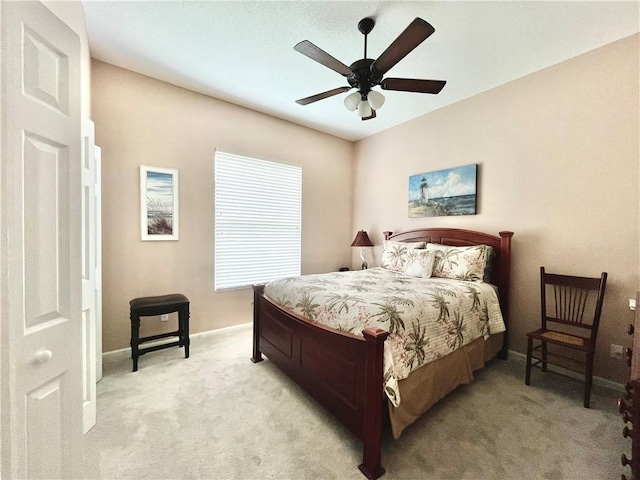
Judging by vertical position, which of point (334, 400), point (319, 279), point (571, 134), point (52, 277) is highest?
point (571, 134)

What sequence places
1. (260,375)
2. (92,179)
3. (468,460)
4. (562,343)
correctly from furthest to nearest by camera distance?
(260,375), (562,343), (92,179), (468,460)

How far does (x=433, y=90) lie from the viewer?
2199 millimetres

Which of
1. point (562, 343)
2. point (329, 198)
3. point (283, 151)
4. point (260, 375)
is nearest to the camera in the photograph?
point (562, 343)

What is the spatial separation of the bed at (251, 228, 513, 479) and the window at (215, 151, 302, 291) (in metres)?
0.98

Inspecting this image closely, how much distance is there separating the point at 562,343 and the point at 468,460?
135 centimetres

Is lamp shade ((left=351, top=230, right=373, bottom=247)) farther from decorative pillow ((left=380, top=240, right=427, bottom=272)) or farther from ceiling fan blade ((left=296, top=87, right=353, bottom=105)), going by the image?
ceiling fan blade ((left=296, top=87, right=353, bottom=105))

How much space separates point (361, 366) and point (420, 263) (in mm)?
1811

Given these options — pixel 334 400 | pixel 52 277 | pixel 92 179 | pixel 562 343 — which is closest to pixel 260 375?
pixel 334 400

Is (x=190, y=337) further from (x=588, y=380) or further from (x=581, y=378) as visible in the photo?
(x=581, y=378)

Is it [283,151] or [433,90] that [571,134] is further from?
[283,151]

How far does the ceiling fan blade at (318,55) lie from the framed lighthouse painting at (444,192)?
2.04m

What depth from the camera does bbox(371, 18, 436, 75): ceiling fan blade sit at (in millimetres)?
1537

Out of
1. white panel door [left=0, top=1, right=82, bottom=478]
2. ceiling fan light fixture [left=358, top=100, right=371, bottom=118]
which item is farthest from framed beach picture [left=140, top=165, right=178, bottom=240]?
ceiling fan light fixture [left=358, top=100, right=371, bottom=118]

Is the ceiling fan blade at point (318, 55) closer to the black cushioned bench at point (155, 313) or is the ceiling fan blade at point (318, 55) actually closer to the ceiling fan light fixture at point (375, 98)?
the ceiling fan light fixture at point (375, 98)
